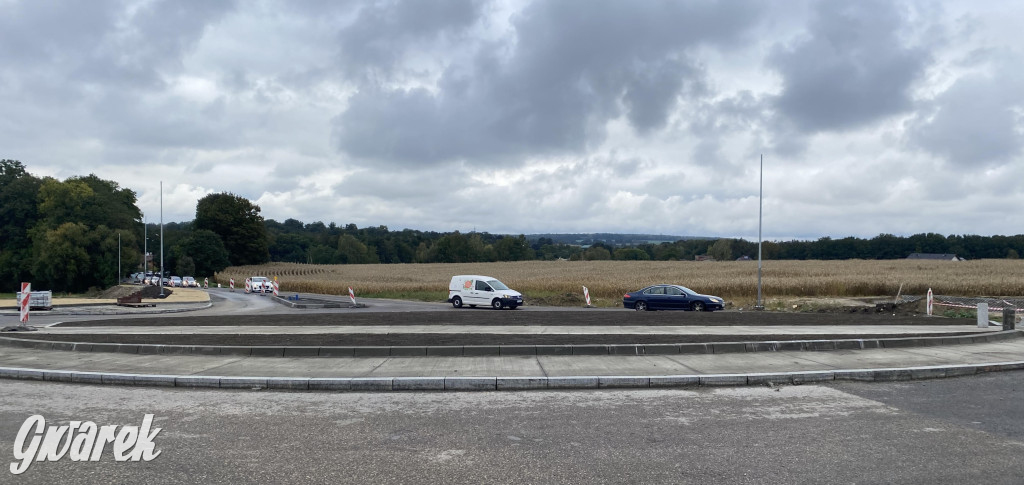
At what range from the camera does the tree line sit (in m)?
82.0

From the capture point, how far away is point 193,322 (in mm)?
22141

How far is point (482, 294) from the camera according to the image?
33.2m

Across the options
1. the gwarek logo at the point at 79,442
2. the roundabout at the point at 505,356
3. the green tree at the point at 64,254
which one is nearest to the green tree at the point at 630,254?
the green tree at the point at 64,254

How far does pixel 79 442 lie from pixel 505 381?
210 inches

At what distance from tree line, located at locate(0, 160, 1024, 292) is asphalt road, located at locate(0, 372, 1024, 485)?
55.9 metres

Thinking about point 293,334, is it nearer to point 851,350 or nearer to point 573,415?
point 573,415

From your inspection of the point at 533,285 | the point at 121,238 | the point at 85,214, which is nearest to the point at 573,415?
the point at 533,285

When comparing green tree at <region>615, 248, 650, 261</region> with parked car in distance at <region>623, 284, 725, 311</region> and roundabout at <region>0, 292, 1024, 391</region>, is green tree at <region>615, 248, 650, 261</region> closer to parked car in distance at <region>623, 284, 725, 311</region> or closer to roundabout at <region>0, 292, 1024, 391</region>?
parked car in distance at <region>623, 284, 725, 311</region>

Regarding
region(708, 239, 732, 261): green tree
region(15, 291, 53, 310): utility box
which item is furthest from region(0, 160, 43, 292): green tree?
region(708, 239, 732, 261): green tree

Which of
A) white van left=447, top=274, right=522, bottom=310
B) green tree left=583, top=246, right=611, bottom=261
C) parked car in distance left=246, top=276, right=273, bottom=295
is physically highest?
green tree left=583, top=246, right=611, bottom=261

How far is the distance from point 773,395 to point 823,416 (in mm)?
1325

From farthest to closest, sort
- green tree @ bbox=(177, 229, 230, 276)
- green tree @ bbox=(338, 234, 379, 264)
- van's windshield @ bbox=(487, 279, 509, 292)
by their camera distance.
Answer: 1. green tree @ bbox=(338, 234, 379, 264)
2. green tree @ bbox=(177, 229, 230, 276)
3. van's windshield @ bbox=(487, 279, 509, 292)

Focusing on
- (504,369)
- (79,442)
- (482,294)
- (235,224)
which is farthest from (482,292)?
(235,224)

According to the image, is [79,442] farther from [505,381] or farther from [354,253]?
[354,253]
